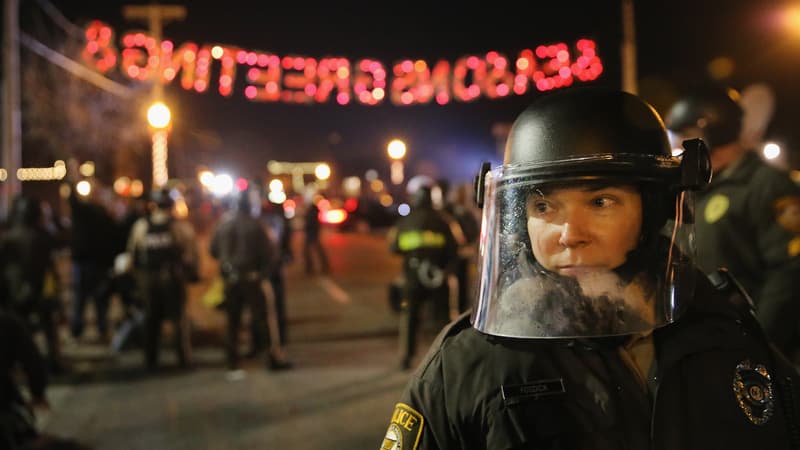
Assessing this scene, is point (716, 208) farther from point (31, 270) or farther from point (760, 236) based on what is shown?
point (31, 270)

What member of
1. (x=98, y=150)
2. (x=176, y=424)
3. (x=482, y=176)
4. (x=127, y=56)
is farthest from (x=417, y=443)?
(x=98, y=150)

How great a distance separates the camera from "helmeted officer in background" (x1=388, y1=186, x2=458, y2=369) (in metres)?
7.09

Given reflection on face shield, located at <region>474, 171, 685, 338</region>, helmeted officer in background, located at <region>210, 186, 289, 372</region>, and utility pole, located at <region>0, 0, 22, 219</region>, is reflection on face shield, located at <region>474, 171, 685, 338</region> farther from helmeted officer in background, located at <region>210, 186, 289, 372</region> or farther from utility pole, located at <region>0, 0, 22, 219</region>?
utility pole, located at <region>0, 0, 22, 219</region>

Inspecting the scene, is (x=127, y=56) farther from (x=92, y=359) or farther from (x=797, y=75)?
(x=797, y=75)

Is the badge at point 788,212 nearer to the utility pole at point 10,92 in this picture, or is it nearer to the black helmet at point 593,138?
the black helmet at point 593,138

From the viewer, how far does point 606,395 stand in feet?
4.77

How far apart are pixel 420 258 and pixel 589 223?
5580 mm

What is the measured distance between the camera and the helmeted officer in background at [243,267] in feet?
24.0

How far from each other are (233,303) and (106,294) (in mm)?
2709

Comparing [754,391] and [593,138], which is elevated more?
[593,138]

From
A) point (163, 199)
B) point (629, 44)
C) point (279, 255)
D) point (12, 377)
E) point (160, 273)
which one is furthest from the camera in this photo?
point (629, 44)

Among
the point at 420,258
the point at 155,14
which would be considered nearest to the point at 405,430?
the point at 420,258

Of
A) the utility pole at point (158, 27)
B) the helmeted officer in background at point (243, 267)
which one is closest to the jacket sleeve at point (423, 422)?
the helmeted officer in background at point (243, 267)

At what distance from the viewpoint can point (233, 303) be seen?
740 cm
